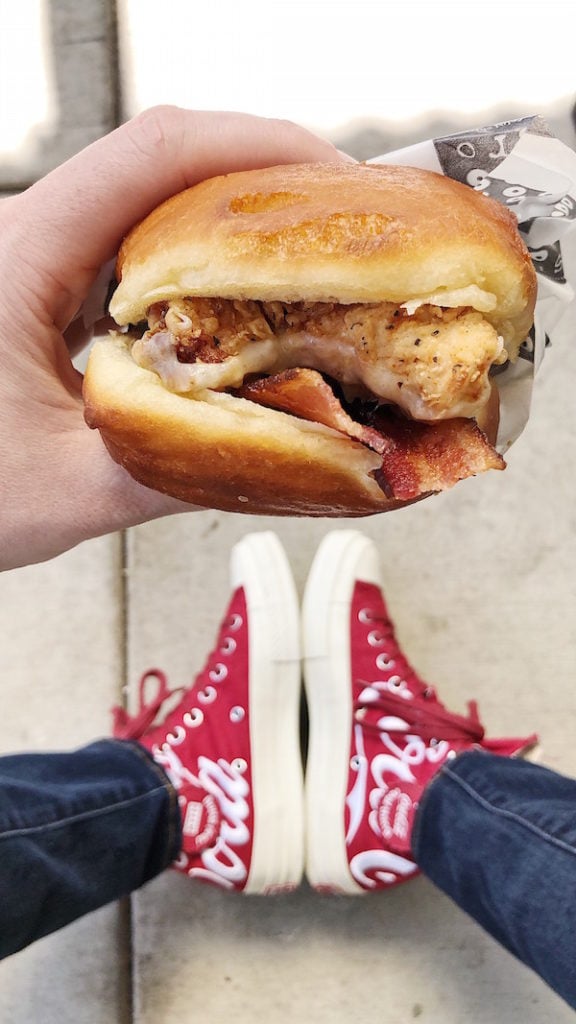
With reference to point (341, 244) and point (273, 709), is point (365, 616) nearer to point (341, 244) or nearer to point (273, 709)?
point (273, 709)

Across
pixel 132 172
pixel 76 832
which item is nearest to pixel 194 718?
pixel 76 832

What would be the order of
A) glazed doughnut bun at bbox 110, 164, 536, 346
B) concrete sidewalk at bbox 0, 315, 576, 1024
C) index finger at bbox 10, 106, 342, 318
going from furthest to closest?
concrete sidewalk at bbox 0, 315, 576, 1024, index finger at bbox 10, 106, 342, 318, glazed doughnut bun at bbox 110, 164, 536, 346

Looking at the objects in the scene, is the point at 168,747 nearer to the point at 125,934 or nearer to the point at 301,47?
the point at 125,934

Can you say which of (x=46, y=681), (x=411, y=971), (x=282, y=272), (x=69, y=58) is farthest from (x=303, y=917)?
(x=69, y=58)

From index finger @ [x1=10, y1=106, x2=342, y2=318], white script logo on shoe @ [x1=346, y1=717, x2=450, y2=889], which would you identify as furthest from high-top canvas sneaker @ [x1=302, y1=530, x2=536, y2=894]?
index finger @ [x1=10, y1=106, x2=342, y2=318]

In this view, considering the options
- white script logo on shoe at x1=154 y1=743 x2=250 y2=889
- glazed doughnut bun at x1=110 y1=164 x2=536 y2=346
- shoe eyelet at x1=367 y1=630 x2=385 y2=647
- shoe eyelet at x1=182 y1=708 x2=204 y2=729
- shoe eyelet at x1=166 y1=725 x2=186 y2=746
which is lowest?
white script logo on shoe at x1=154 y1=743 x2=250 y2=889

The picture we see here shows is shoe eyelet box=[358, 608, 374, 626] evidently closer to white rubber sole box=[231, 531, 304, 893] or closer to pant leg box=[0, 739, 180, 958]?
white rubber sole box=[231, 531, 304, 893]
